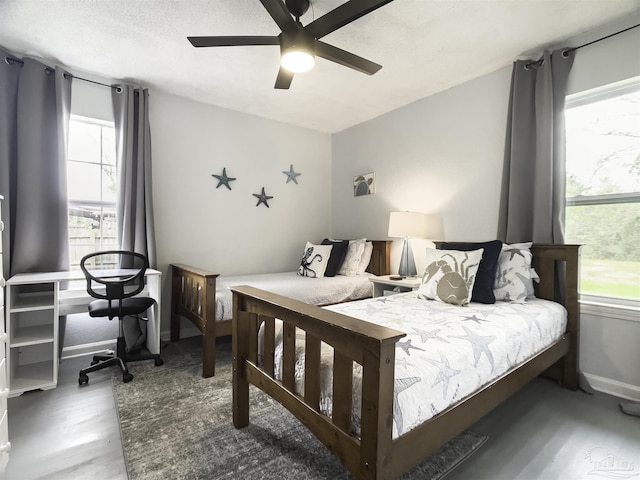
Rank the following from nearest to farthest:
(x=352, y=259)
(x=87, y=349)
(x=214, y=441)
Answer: (x=214, y=441) → (x=87, y=349) → (x=352, y=259)

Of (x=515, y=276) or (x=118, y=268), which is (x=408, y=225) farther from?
(x=118, y=268)

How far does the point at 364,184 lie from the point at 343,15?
231 centimetres

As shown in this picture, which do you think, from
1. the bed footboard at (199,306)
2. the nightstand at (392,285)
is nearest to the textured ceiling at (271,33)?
the bed footboard at (199,306)

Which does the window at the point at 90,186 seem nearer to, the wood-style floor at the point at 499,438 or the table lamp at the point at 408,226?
the wood-style floor at the point at 499,438

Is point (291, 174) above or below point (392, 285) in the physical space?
above

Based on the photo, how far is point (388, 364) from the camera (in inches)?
36.2

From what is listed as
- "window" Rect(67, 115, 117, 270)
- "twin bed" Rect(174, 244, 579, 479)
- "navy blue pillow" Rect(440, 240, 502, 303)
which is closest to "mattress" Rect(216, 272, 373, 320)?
"twin bed" Rect(174, 244, 579, 479)

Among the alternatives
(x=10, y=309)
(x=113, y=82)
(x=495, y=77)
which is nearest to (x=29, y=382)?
(x=10, y=309)

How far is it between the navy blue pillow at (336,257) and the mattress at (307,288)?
0.28 feet

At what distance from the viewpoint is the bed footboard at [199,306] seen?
230 centimetres

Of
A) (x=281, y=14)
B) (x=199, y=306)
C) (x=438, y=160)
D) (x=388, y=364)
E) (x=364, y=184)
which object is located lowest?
(x=199, y=306)

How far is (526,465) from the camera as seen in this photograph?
1.41 meters

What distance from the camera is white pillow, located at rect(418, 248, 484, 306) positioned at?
6.65 ft

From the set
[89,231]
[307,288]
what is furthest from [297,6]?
[89,231]
